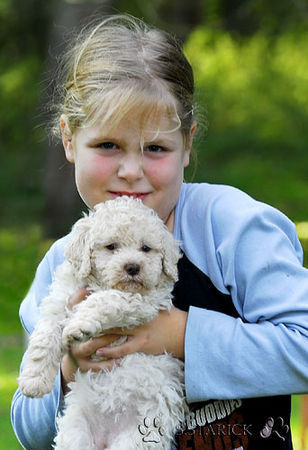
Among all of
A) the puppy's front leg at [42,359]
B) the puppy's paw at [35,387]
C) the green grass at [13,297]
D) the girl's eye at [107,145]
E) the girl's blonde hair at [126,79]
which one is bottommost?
the green grass at [13,297]

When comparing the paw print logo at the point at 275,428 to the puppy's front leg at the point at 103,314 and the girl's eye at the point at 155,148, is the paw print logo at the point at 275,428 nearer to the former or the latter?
the puppy's front leg at the point at 103,314

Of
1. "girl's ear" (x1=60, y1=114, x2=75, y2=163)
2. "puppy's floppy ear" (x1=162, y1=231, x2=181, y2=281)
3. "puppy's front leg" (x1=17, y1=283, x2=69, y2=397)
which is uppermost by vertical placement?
"girl's ear" (x1=60, y1=114, x2=75, y2=163)

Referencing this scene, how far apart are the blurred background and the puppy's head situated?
946 cm

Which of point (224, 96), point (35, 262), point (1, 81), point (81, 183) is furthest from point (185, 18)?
point (81, 183)

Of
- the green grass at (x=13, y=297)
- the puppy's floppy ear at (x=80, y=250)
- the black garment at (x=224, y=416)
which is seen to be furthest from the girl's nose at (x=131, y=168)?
the green grass at (x=13, y=297)

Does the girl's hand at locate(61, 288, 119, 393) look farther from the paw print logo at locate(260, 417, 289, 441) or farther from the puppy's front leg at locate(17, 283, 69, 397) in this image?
the paw print logo at locate(260, 417, 289, 441)

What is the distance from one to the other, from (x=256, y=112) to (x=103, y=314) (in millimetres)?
15745

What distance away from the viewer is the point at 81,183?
3.68m

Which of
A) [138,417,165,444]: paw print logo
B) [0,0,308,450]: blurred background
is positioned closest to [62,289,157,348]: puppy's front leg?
[138,417,165,444]: paw print logo

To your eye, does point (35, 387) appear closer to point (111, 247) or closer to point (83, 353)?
point (83, 353)

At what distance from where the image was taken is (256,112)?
60.2ft

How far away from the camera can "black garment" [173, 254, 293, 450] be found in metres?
3.35

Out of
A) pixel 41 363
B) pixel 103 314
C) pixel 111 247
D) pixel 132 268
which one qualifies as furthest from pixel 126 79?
pixel 41 363

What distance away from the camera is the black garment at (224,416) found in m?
3.35
